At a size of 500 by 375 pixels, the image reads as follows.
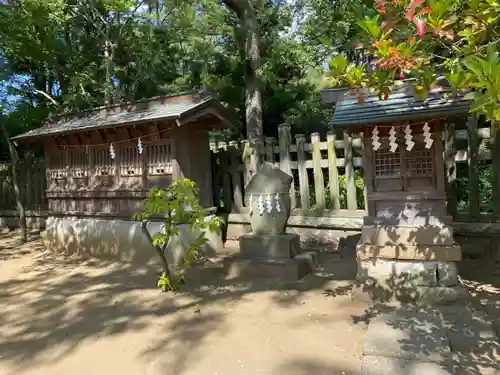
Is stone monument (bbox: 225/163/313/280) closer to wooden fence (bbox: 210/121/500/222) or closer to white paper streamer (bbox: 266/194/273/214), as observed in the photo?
white paper streamer (bbox: 266/194/273/214)

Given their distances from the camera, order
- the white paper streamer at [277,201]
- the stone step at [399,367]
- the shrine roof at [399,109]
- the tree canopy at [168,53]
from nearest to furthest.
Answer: the stone step at [399,367] < the shrine roof at [399,109] < the white paper streamer at [277,201] < the tree canopy at [168,53]

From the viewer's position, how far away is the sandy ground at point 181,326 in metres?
4.06

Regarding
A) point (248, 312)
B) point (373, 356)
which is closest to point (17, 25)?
point (248, 312)

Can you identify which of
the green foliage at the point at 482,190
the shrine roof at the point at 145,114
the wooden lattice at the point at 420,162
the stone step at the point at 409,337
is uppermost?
the shrine roof at the point at 145,114

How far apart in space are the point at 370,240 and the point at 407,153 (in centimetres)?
140

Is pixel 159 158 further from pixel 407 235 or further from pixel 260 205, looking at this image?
pixel 407 235

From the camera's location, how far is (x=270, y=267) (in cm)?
688

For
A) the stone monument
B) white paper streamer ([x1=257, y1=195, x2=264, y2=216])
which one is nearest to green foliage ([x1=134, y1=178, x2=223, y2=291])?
the stone monument

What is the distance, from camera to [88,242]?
9.32 meters

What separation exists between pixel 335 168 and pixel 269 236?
2.19 meters

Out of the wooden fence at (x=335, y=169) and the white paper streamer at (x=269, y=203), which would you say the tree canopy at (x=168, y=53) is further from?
the white paper streamer at (x=269, y=203)

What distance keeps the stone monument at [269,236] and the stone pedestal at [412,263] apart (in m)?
1.48

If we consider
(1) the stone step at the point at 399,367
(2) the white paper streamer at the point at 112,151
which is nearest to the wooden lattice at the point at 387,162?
(1) the stone step at the point at 399,367

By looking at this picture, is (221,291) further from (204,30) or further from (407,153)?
(204,30)
